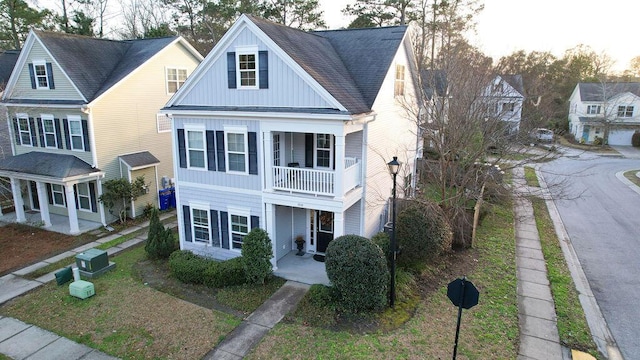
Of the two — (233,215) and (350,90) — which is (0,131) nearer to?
(233,215)

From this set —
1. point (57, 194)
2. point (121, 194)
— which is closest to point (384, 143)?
point (121, 194)

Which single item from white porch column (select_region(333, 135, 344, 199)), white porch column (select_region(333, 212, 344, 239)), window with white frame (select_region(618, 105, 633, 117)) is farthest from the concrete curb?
window with white frame (select_region(618, 105, 633, 117))

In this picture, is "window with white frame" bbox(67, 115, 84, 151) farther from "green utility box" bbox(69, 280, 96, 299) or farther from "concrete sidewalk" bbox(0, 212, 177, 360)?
"green utility box" bbox(69, 280, 96, 299)

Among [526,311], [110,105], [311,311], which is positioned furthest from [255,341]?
[110,105]

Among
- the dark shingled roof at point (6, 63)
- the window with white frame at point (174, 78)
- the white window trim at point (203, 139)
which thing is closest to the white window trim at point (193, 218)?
the white window trim at point (203, 139)

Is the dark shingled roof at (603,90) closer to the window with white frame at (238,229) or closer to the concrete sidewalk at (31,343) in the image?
the window with white frame at (238,229)
